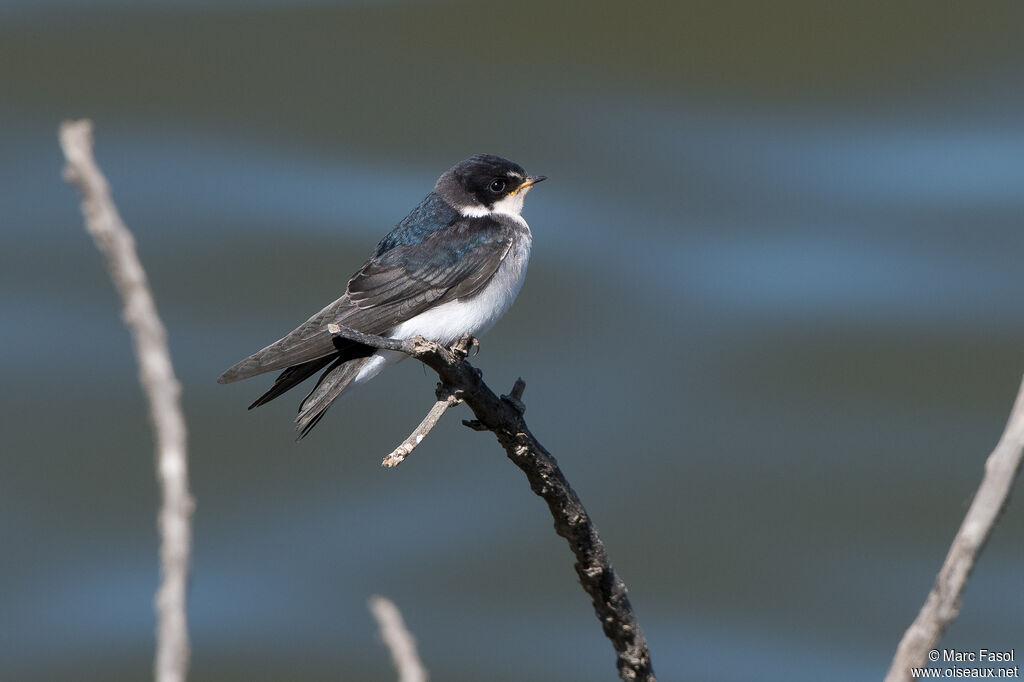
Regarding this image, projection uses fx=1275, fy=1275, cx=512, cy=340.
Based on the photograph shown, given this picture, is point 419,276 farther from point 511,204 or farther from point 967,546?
point 967,546

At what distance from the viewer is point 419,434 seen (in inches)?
86.7

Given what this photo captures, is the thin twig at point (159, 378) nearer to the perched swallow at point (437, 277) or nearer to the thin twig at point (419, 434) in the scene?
the thin twig at point (419, 434)

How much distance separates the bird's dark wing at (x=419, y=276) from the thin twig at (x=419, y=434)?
49.4 inches

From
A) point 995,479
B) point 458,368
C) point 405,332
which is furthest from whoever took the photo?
point 405,332

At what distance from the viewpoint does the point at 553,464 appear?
2.65 metres

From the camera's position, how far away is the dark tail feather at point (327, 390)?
3.63 m

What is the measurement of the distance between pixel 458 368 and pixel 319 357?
2.85 feet

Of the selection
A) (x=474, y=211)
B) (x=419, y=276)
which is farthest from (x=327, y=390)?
(x=474, y=211)

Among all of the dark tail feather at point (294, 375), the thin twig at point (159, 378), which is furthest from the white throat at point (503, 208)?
the thin twig at point (159, 378)

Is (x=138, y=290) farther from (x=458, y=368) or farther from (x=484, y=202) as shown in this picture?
(x=484, y=202)

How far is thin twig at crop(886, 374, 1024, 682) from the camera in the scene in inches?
48.7

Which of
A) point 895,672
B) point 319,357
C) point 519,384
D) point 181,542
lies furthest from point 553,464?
point 181,542

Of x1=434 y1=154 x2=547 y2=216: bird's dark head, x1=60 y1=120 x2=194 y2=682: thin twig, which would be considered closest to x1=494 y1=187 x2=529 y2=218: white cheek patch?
x1=434 y1=154 x2=547 y2=216: bird's dark head

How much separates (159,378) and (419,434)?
4.11ft
